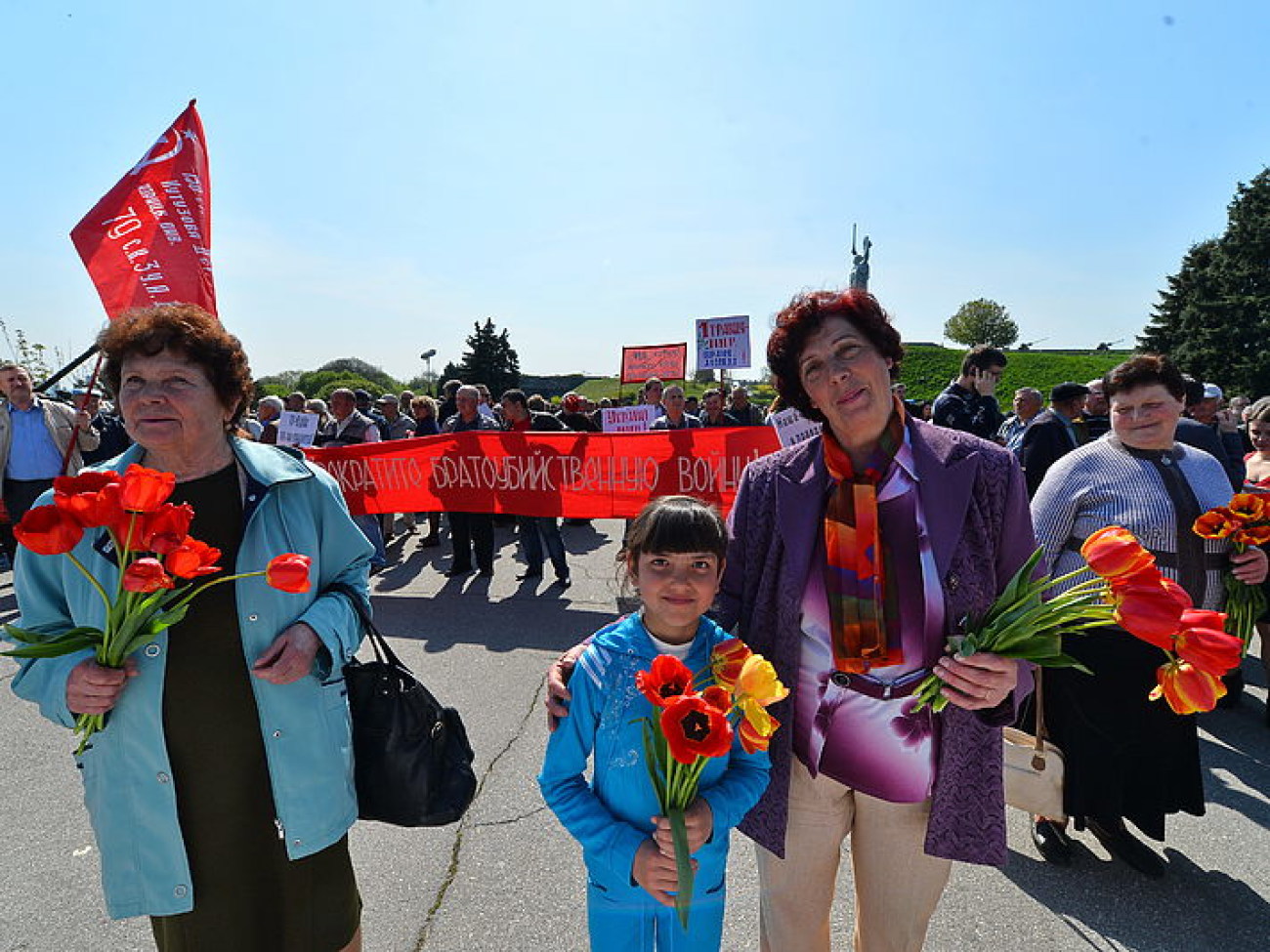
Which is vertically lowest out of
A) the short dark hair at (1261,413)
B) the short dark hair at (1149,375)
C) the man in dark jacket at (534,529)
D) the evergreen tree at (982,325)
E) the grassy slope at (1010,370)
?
the man in dark jacket at (534,529)

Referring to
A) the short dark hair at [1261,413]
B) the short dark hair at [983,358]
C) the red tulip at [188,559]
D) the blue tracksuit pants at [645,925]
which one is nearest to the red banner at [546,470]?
the short dark hair at [983,358]

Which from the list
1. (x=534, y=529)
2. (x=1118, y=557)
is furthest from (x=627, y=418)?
(x=1118, y=557)

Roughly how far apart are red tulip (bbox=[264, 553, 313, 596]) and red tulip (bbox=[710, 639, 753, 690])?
867 millimetres

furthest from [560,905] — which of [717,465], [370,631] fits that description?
[717,465]

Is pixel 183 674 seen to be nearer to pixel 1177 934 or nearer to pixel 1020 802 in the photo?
pixel 1020 802

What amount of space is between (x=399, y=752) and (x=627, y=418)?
7723mm

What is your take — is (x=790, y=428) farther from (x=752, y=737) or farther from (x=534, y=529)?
(x=752, y=737)

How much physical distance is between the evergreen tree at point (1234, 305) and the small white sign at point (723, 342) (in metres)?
30.6

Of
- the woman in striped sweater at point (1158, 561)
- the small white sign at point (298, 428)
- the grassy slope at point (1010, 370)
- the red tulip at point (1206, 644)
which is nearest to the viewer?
the red tulip at point (1206, 644)

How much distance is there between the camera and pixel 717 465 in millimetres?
6719

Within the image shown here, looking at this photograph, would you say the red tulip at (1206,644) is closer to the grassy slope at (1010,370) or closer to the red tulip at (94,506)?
the red tulip at (94,506)

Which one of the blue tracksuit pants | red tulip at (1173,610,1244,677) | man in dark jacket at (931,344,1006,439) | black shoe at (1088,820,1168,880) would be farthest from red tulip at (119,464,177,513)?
man in dark jacket at (931,344,1006,439)

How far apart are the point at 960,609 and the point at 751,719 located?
662 mm

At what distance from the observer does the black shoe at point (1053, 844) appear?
2.83 metres
